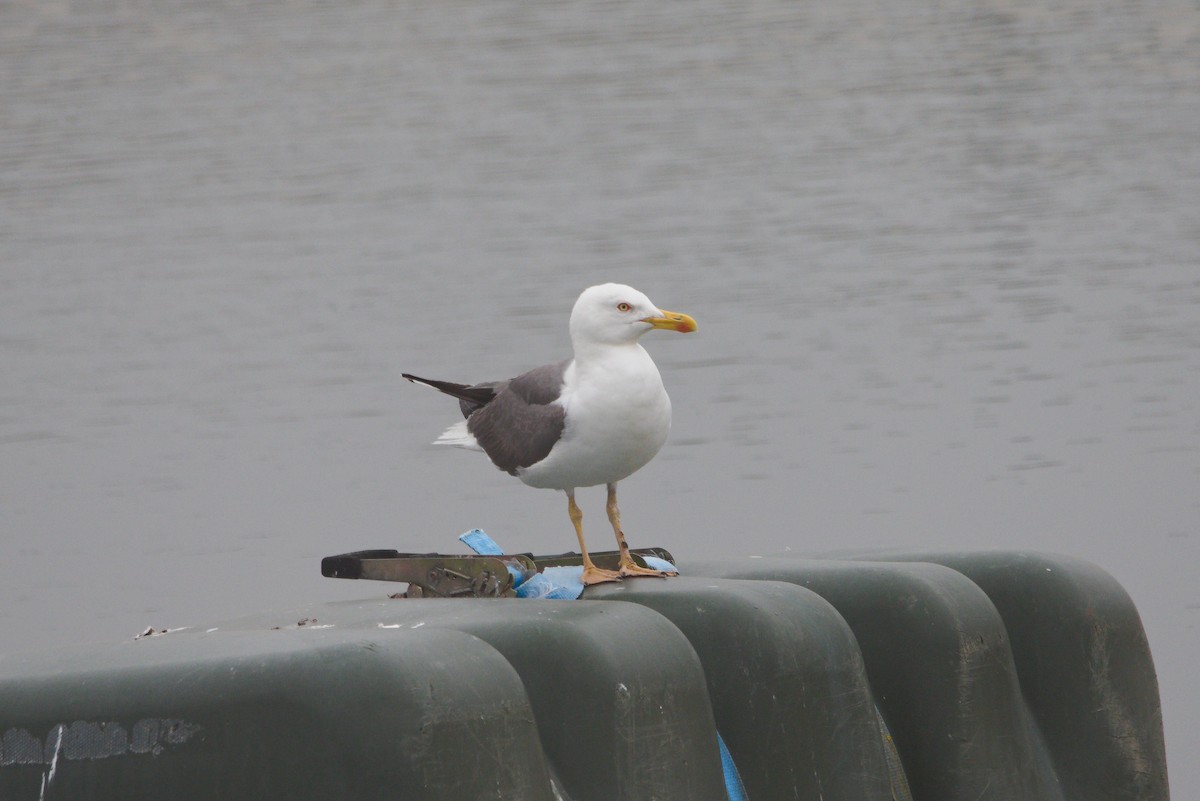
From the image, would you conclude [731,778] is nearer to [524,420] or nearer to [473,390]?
[524,420]

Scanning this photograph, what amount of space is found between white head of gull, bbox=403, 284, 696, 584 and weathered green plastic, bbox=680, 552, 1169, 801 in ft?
1.64

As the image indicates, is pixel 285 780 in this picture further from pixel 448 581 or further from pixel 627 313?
pixel 627 313

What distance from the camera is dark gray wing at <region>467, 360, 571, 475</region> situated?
3.45 metres

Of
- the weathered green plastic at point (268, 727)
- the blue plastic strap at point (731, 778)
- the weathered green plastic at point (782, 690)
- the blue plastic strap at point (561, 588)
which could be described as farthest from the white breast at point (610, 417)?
the weathered green plastic at point (268, 727)

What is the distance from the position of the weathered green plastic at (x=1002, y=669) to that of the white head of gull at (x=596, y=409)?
500mm

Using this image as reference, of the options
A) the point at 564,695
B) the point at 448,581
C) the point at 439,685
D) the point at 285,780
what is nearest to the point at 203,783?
the point at 285,780

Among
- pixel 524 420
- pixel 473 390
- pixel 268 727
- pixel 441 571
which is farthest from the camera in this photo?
pixel 473 390

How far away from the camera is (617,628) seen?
2844 mm

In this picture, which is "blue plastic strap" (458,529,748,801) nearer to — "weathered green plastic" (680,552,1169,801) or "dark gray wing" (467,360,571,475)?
"dark gray wing" (467,360,571,475)

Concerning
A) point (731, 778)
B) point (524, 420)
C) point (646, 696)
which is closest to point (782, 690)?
point (731, 778)

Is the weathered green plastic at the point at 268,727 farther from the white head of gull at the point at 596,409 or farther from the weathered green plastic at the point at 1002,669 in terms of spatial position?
the weathered green plastic at the point at 1002,669

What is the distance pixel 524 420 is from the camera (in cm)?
352

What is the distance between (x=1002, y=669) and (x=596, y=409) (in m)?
1.12

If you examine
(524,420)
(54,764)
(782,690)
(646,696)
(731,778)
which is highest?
(524,420)
